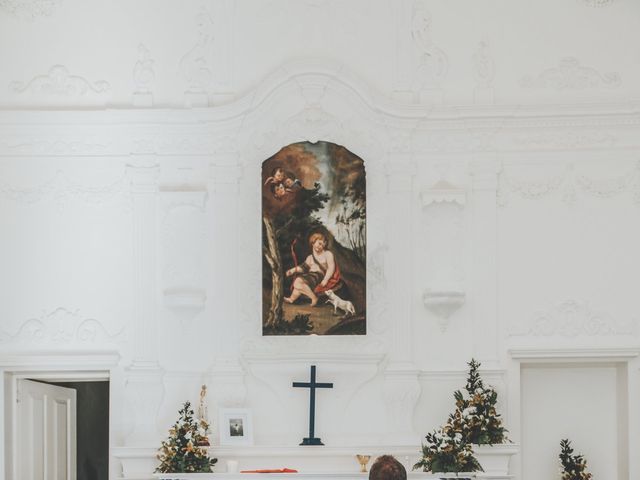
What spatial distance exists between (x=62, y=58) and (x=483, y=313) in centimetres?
506

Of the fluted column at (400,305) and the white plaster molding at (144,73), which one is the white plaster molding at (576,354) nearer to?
the fluted column at (400,305)

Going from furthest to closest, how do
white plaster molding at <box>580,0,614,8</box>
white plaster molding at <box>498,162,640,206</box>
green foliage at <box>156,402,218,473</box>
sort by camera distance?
white plaster molding at <box>580,0,614,8</box> → white plaster molding at <box>498,162,640,206</box> → green foliage at <box>156,402,218,473</box>

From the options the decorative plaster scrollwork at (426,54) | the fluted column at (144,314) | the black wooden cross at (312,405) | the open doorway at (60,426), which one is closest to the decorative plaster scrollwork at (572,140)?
the decorative plaster scrollwork at (426,54)

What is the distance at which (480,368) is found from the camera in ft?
37.3

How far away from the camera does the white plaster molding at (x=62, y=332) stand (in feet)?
37.8

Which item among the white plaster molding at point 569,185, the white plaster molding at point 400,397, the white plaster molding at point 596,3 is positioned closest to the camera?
the white plaster molding at point 400,397

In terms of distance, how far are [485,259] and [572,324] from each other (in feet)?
3.57

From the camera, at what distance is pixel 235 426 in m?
11.2

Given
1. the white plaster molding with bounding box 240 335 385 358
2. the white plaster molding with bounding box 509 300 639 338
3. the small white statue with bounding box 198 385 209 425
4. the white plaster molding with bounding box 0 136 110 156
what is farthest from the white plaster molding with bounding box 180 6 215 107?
the white plaster molding with bounding box 509 300 639 338

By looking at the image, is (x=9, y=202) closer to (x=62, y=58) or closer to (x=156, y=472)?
(x=62, y=58)

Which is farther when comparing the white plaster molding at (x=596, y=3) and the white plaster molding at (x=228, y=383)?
the white plaster molding at (x=596, y=3)

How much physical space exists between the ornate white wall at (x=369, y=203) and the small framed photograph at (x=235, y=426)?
0.15 metres

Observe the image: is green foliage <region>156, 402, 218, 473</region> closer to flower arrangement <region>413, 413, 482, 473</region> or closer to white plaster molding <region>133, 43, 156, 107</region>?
flower arrangement <region>413, 413, 482, 473</region>

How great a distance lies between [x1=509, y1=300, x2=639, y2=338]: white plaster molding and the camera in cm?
1141
